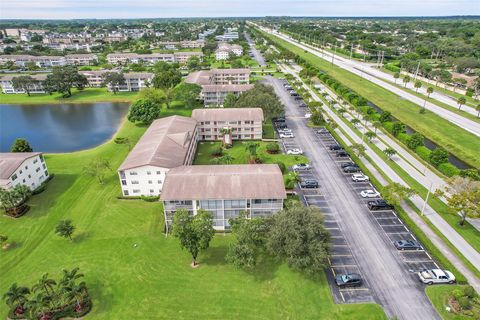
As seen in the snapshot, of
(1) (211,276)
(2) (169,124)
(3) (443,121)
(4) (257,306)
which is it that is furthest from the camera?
(3) (443,121)

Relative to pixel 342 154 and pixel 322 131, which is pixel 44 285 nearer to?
pixel 342 154

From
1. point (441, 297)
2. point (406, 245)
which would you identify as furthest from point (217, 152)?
point (441, 297)

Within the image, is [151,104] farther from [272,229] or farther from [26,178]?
[272,229]

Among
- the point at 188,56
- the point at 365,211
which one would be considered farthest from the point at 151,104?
the point at 188,56

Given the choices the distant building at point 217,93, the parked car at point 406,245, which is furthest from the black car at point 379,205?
the distant building at point 217,93

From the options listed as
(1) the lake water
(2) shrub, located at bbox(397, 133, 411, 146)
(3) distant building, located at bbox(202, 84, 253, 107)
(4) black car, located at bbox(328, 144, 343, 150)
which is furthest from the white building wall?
(2) shrub, located at bbox(397, 133, 411, 146)

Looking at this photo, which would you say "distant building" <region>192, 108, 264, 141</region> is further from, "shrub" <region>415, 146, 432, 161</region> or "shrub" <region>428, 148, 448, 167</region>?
"shrub" <region>428, 148, 448, 167</region>
